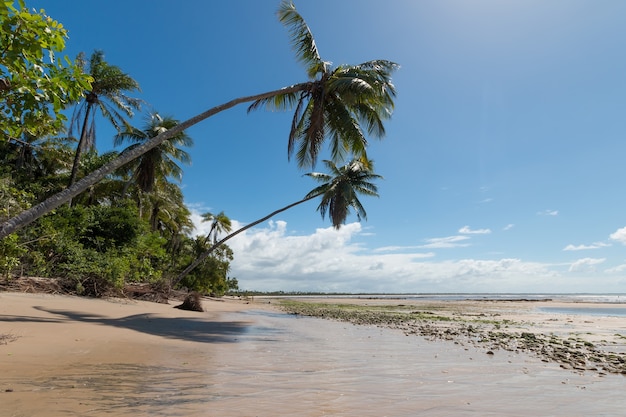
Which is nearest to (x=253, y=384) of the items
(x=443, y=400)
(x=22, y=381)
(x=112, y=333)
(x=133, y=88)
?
(x=443, y=400)

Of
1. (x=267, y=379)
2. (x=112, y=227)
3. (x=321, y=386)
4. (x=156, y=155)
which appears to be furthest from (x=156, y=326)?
(x=156, y=155)

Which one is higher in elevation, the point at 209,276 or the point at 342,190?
the point at 342,190

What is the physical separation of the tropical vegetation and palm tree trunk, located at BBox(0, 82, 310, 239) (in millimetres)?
24

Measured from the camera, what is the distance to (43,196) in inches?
956

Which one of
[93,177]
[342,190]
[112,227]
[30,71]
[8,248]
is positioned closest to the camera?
[30,71]

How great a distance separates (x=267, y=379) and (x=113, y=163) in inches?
194

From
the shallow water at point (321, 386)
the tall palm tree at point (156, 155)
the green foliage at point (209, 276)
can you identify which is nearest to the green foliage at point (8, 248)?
the shallow water at point (321, 386)

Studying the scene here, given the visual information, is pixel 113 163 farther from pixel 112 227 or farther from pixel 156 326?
pixel 112 227

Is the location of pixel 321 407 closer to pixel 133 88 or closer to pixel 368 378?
pixel 368 378

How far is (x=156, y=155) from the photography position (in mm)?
25594

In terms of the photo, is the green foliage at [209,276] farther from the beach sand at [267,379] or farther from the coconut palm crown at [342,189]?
the beach sand at [267,379]

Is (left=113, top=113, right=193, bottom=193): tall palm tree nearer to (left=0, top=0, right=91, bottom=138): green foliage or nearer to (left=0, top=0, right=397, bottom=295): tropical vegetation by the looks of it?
(left=0, top=0, right=397, bottom=295): tropical vegetation

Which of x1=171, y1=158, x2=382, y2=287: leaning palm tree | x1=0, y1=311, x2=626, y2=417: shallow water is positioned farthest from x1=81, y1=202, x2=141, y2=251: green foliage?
x1=0, y1=311, x2=626, y2=417: shallow water

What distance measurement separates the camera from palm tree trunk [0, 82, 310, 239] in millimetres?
5516
